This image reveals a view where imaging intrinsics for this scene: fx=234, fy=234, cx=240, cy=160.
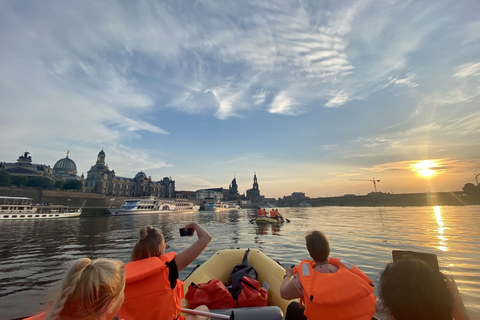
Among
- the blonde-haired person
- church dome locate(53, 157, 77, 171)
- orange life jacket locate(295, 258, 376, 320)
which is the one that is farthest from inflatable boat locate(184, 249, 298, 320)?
A: church dome locate(53, 157, 77, 171)

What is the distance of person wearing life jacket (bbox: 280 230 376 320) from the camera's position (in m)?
2.52

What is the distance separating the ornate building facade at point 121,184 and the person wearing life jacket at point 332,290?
345 ft

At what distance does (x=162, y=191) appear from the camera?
132750 mm

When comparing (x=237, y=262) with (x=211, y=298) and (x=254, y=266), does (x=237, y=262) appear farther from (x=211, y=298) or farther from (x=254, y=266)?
(x=211, y=298)

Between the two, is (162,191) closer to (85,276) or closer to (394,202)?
(394,202)

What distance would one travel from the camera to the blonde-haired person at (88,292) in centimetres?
144

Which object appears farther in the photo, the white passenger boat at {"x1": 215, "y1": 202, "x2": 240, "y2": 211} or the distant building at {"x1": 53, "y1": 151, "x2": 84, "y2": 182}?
the distant building at {"x1": 53, "y1": 151, "x2": 84, "y2": 182}

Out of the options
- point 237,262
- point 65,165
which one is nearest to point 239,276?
point 237,262

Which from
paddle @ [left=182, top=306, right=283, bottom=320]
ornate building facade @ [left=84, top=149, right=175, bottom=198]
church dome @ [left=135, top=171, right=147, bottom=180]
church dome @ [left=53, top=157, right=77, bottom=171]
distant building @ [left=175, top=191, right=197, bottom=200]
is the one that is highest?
church dome @ [left=53, top=157, right=77, bottom=171]

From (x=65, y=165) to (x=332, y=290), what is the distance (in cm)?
14478

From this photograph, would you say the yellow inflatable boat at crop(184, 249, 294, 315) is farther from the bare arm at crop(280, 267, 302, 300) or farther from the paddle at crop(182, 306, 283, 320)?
the bare arm at crop(280, 267, 302, 300)

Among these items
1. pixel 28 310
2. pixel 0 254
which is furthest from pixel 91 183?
pixel 28 310

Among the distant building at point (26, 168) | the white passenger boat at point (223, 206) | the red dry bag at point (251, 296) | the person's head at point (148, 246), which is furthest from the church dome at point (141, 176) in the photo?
the person's head at point (148, 246)

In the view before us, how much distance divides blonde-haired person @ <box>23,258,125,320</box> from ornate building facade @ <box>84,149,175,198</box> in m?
105
